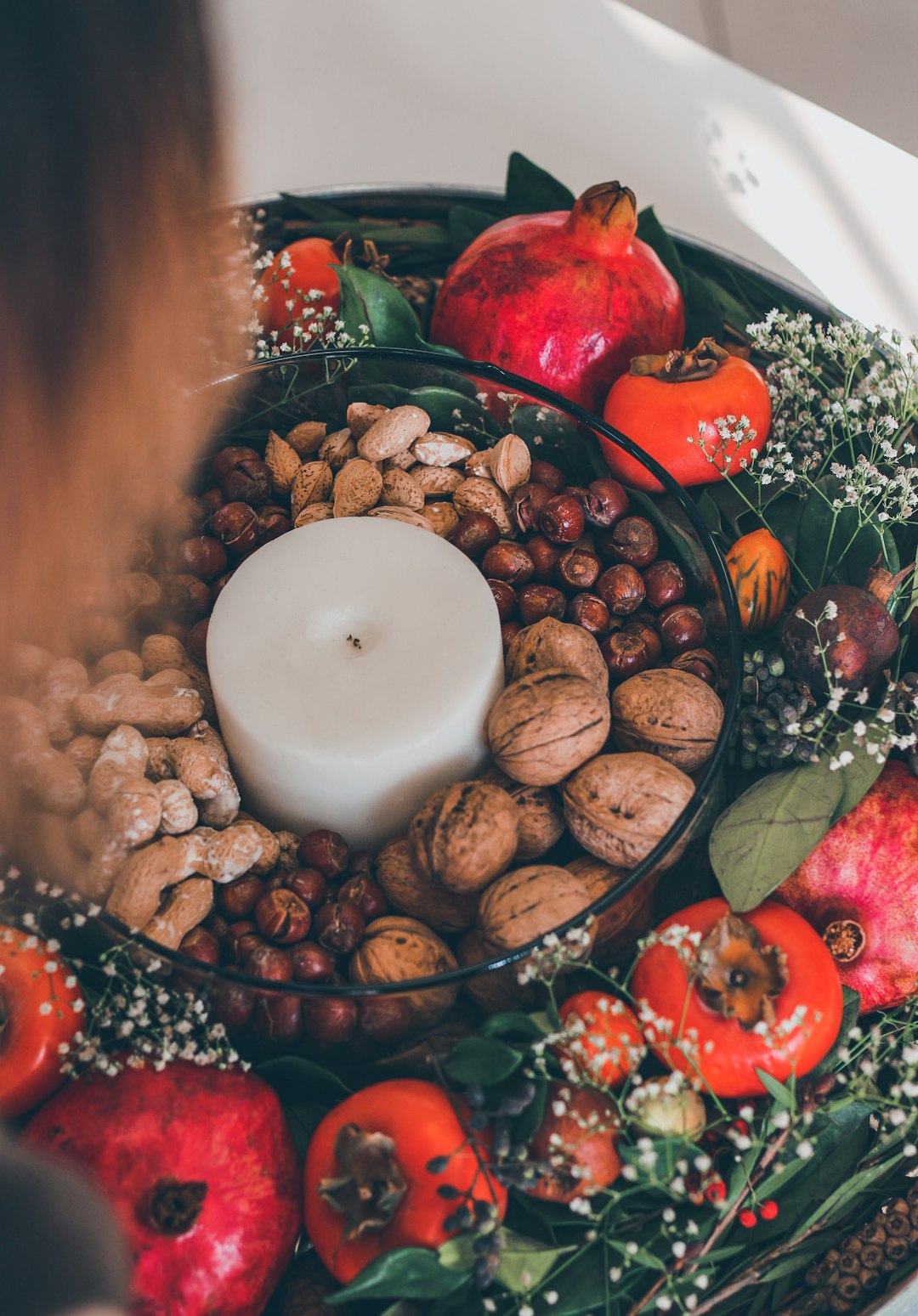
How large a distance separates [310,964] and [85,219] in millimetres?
406

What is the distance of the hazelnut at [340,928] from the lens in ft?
1.89

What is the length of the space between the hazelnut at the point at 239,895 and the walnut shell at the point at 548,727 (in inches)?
6.0

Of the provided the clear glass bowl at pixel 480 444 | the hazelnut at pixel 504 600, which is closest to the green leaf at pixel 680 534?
the clear glass bowl at pixel 480 444

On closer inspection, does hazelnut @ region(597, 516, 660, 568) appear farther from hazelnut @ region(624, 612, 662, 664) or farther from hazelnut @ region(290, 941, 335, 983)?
hazelnut @ region(290, 941, 335, 983)

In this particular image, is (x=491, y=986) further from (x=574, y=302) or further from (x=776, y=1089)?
(x=574, y=302)

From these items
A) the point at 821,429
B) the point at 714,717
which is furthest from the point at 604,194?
the point at 714,717

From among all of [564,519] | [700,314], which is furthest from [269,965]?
[700,314]

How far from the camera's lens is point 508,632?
2.31ft

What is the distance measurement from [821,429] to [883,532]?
0.46ft

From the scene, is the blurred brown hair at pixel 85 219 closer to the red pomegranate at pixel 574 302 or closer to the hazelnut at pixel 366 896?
the hazelnut at pixel 366 896

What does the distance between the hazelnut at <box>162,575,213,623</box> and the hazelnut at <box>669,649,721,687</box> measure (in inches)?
12.2

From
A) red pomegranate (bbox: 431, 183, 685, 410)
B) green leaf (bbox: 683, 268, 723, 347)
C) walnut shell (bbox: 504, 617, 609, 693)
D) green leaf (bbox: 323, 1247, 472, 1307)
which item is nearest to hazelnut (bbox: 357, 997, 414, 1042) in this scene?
green leaf (bbox: 323, 1247, 472, 1307)

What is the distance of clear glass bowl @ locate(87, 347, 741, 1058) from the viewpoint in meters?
0.53

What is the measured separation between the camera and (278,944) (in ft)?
1.89
